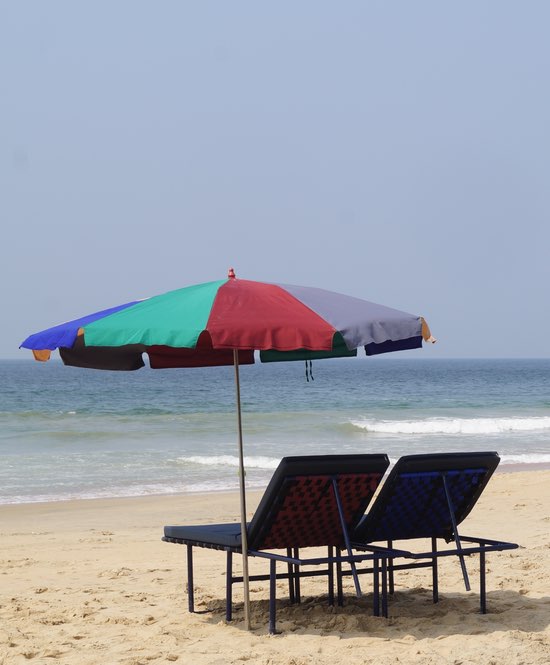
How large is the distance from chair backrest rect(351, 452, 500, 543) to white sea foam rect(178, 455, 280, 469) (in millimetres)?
11267

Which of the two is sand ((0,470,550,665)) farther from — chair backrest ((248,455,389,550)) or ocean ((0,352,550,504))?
ocean ((0,352,550,504))

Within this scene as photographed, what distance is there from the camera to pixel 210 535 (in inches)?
202

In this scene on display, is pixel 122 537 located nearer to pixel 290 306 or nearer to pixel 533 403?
pixel 290 306

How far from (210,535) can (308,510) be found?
2.01ft

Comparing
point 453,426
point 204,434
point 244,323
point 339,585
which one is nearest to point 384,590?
point 339,585

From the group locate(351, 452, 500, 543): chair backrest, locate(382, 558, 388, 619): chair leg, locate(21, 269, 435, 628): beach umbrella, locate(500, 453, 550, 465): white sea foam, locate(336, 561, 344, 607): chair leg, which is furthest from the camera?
locate(500, 453, 550, 465): white sea foam

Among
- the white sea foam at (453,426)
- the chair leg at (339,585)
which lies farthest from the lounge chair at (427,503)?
the white sea foam at (453,426)

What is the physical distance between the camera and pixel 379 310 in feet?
15.9

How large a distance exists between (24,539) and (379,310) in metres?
5.49

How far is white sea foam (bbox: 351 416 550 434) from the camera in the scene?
86.4 feet

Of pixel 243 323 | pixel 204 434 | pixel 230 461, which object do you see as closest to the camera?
pixel 243 323

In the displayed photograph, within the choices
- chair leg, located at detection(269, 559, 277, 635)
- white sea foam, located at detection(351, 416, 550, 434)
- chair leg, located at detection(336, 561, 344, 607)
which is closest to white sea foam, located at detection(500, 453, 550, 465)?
white sea foam, located at detection(351, 416, 550, 434)

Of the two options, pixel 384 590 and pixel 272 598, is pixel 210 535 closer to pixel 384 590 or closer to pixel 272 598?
pixel 272 598

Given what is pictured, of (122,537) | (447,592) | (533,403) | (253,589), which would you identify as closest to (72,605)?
(253,589)
